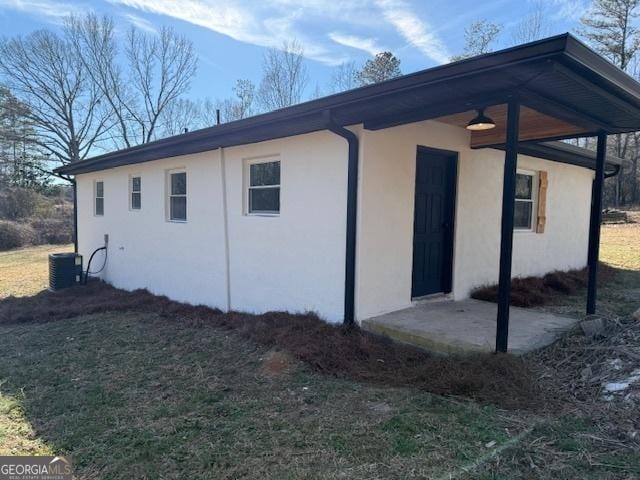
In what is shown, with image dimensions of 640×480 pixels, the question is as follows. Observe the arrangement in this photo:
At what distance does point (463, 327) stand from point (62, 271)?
8554mm

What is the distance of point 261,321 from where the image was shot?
17.9 ft

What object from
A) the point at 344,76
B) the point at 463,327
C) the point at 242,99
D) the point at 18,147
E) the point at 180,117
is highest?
the point at 344,76

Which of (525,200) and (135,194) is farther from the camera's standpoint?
(135,194)

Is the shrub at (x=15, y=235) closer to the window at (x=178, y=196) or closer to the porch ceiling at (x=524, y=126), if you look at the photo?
the window at (x=178, y=196)

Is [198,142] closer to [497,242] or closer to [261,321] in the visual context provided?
[261,321]

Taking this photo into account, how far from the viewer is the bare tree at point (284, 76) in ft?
74.3

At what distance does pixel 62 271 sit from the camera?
9.16m

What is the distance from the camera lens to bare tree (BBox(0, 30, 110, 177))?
23141 millimetres

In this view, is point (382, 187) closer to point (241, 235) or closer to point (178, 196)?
point (241, 235)

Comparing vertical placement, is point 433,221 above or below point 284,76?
below

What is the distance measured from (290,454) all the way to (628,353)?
3.01 meters

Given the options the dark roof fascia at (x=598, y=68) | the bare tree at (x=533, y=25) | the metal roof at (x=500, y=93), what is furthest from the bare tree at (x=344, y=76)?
the dark roof fascia at (x=598, y=68)

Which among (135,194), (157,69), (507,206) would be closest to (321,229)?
(507,206)

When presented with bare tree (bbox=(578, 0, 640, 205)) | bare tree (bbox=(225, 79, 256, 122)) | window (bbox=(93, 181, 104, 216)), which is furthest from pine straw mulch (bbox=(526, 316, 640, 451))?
bare tree (bbox=(578, 0, 640, 205))
